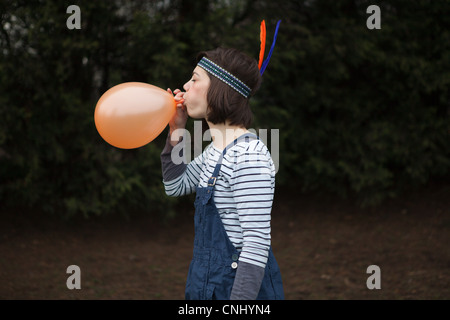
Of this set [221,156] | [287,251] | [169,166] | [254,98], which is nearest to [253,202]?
[221,156]

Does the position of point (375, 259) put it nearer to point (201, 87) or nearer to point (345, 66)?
point (345, 66)

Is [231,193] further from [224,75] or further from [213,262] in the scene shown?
[224,75]

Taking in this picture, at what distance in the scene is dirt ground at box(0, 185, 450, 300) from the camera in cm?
420

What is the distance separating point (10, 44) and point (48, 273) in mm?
2447

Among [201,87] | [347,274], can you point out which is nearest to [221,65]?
[201,87]

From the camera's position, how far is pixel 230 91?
1.86 m

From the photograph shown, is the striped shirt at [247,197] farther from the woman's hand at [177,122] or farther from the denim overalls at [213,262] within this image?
the woman's hand at [177,122]

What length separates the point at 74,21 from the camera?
477cm

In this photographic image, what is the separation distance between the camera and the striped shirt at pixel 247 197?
1.64m

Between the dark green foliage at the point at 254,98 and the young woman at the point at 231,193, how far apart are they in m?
3.15

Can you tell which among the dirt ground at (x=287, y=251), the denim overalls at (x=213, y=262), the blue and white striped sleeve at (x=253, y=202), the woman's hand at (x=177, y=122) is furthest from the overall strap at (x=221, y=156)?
the dirt ground at (x=287, y=251)

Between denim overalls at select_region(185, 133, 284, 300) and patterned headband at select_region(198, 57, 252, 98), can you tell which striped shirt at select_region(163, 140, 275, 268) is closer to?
denim overalls at select_region(185, 133, 284, 300)

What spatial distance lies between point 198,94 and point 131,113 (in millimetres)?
300

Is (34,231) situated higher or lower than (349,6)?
lower
